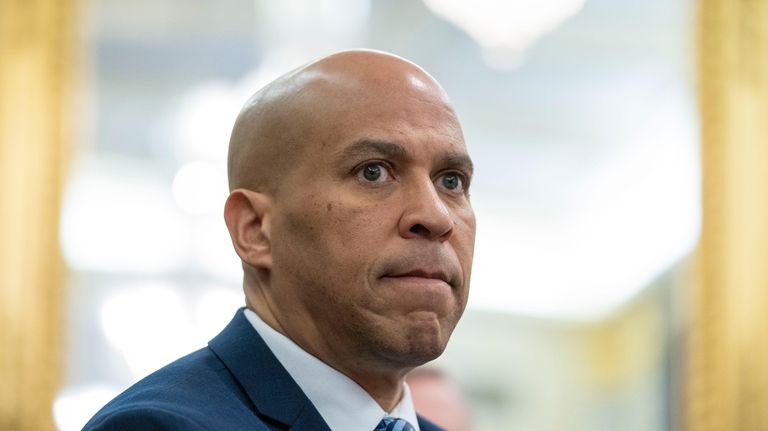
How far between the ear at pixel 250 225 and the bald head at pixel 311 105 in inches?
1.1

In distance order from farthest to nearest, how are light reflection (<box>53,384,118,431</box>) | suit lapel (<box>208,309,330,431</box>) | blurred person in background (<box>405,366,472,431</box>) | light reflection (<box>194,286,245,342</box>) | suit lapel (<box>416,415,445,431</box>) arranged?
light reflection (<box>194,286,245,342</box>)
light reflection (<box>53,384,118,431</box>)
blurred person in background (<box>405,366,472,431</box>)
suit lapel (<box>416,415,445,431</box>)
suit lapel (<box>208,309,330,431</box>)

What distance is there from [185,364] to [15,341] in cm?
410

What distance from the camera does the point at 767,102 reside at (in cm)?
699

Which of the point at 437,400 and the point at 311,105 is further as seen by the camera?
the point at 437,400

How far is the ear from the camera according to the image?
2.59m

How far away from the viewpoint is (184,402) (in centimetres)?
219

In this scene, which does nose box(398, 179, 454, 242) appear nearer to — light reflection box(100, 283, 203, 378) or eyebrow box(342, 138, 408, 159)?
eyebrow box(342, 138, 408, 159)

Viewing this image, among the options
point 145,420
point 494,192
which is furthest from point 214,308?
point 145,420

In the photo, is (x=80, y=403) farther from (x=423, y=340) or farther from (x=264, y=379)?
(x=423, y=340)

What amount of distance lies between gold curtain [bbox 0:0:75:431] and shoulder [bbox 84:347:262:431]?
3.96 m

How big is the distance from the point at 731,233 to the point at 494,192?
6.51 metres

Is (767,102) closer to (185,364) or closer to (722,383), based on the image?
(722,383)

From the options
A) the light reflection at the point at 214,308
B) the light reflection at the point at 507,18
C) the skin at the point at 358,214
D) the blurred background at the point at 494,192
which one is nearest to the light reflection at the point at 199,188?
the blurred background at the point at 494,192

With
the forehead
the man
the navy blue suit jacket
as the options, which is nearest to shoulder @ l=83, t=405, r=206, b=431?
the navy blue suit jacket
